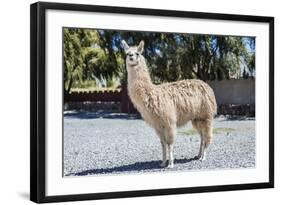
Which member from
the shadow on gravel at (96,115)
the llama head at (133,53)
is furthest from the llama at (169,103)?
the shadow on gravel at (96,115)

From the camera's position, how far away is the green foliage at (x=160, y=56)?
7031mm

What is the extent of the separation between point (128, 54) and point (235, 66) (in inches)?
53.5

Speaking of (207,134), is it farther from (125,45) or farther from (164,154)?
(125,45)

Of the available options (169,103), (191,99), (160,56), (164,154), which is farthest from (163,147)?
(160,56)

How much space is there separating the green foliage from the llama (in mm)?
83

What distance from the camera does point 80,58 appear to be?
23.1 feet

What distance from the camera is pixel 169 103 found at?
759 cm

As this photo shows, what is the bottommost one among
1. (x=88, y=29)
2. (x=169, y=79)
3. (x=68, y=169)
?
(x=68, y=169)

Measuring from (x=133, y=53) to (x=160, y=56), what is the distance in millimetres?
329

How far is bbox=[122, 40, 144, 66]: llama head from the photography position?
733 centimetres

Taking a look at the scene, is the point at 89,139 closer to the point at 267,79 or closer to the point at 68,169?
the point at 68,169

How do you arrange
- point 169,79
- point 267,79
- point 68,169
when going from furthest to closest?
point 267,79 → point 169,79 → point 68,169

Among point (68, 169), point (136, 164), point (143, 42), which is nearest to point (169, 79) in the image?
point (143, 42)

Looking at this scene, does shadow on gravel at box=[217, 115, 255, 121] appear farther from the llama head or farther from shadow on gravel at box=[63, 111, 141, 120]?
the llama head
